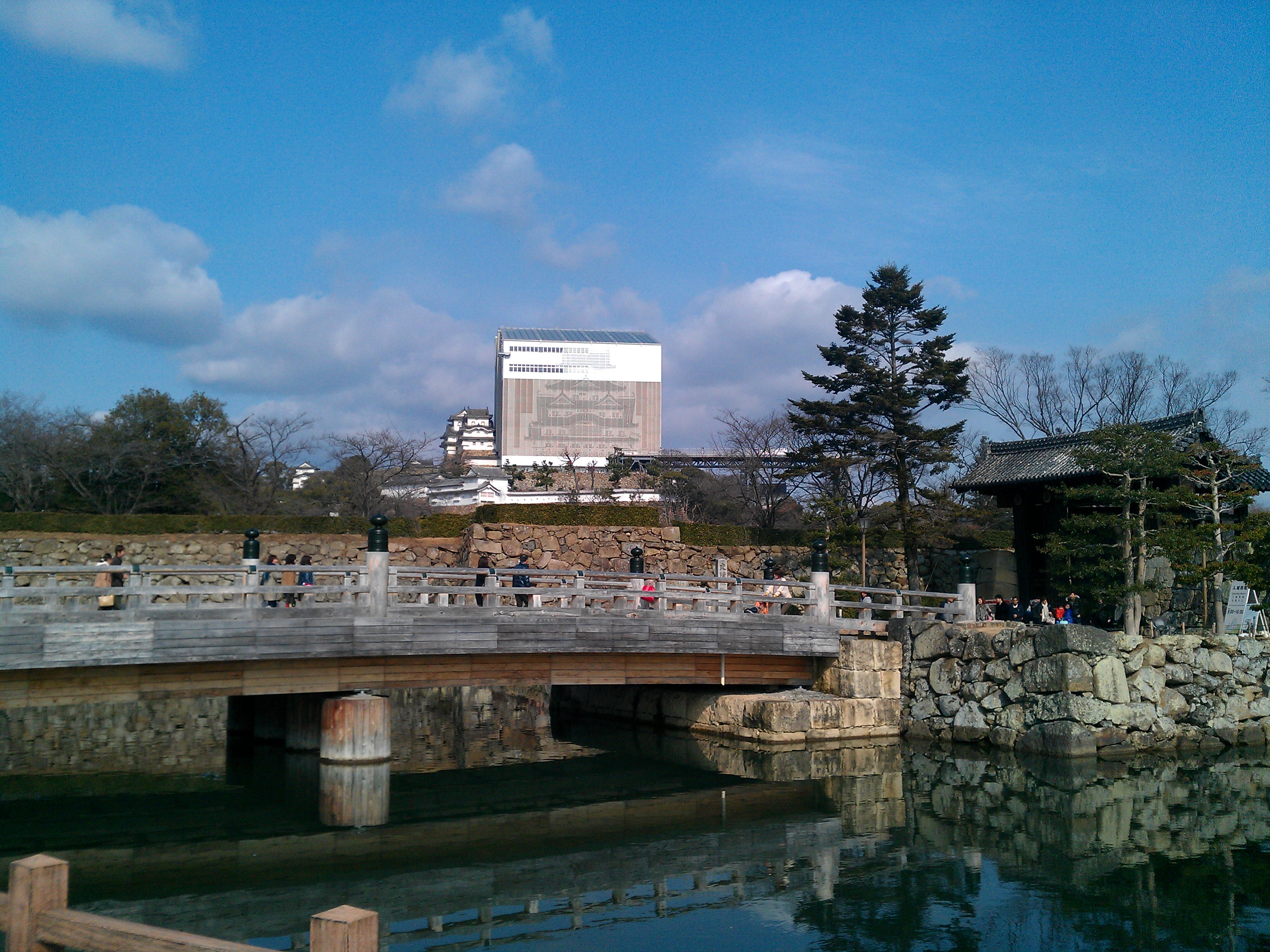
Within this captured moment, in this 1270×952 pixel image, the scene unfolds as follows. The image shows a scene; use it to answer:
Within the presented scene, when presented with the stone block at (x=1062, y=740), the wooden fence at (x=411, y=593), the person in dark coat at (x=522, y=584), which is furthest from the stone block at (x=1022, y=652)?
the person in dark coat at (x=522, y=584)

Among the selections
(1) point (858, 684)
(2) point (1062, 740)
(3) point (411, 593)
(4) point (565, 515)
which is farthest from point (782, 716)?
(4) point (565, 515)

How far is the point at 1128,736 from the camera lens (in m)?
17.3

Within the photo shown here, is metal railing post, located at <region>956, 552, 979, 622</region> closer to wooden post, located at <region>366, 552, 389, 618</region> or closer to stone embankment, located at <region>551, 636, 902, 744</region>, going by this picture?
stone embankment, located at <region>551, 636, 902, 744</region>

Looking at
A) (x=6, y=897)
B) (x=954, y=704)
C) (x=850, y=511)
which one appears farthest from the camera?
(x=850, y=511)

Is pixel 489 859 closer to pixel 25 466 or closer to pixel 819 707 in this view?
pixel 819 707

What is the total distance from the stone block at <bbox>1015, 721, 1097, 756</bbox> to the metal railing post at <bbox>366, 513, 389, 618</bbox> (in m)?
11.7

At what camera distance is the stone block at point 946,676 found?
18.8 metres

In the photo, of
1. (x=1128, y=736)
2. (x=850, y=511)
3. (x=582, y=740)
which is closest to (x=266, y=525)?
(x=582, y=740)

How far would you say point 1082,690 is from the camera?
56.0 feet

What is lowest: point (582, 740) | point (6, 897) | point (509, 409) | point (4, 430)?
point (582, 740)

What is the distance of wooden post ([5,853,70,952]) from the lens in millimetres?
4535

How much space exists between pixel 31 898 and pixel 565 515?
28091 millimetres

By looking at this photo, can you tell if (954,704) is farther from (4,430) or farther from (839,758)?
(4,430)

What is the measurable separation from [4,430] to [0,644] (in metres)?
26.4
